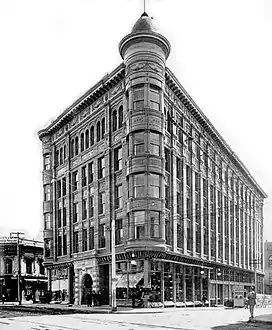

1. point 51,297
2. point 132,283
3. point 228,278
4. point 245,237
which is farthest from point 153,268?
point 245,237

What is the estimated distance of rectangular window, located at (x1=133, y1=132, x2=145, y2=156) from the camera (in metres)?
44.0

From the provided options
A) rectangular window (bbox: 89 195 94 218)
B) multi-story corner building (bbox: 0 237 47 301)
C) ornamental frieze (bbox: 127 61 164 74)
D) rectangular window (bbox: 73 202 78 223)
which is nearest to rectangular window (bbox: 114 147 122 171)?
rectangular window (bbox: 89 195 94 218)

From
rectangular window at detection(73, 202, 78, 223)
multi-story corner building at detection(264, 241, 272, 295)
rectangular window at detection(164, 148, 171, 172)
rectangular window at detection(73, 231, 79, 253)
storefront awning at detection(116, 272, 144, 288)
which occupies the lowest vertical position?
multi-story corner building at detection(264, 241, 272, 295)

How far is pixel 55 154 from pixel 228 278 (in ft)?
79.0

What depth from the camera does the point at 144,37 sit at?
4394 cm

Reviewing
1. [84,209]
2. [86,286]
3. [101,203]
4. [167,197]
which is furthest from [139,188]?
[86,286]

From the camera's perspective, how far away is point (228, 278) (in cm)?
6347

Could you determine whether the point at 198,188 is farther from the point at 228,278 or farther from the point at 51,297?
the point at 51,297

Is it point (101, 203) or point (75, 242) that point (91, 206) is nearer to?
point (101, 203)

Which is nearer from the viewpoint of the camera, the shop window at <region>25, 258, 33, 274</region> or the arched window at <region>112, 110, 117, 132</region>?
the arched window at <region>112, 110, 117, 132</region>

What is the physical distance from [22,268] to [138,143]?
39460mm

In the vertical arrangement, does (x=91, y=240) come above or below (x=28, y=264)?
above

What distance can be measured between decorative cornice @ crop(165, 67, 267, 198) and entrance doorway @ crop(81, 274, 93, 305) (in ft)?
59.7

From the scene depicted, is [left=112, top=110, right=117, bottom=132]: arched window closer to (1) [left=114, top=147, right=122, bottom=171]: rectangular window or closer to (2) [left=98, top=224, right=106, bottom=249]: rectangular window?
(1) [left=114, top=147, right=122, bottom=171]: rectangular window
